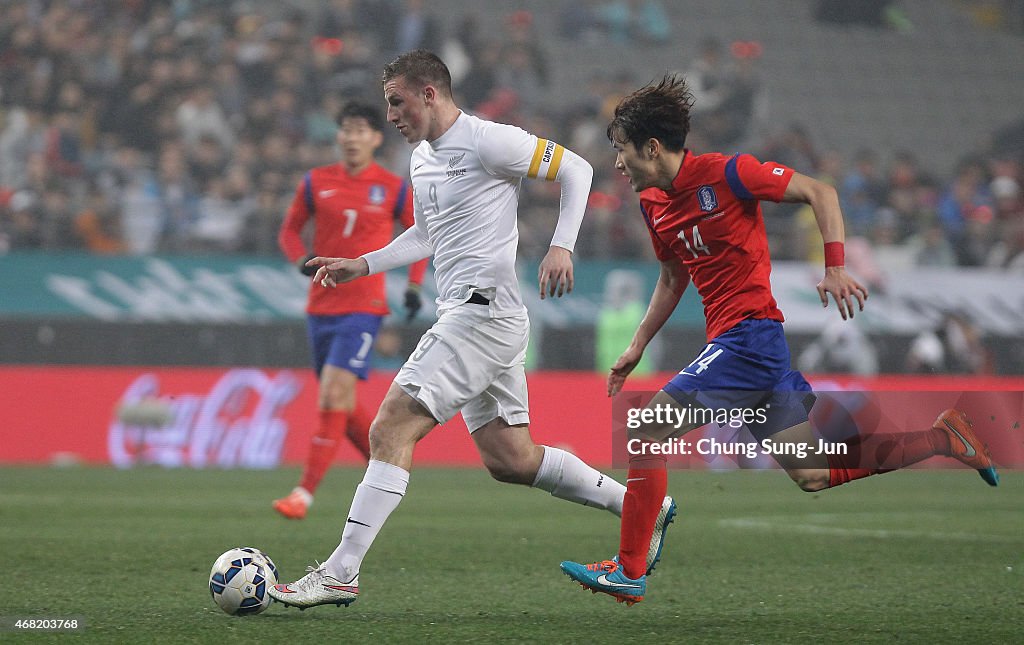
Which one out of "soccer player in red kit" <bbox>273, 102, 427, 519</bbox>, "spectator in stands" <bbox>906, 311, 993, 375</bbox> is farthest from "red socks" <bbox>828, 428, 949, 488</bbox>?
"spectator in stands" <bbox>906, 311, 993, 375</bbox>

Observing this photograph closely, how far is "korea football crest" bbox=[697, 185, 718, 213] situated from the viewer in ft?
17.3

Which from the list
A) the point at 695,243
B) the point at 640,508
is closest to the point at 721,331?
the point at 695,243

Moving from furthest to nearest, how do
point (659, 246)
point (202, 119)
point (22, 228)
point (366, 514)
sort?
point (202, 119) → point (22, 228) → point (659, 246) → point (366, 514)

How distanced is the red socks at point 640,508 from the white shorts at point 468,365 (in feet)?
1.87

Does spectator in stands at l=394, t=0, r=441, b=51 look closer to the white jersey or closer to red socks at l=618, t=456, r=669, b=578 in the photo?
the white jersey

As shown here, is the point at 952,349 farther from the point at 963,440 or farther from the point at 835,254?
the point at 835,254

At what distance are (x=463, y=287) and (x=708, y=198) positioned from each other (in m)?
0.97

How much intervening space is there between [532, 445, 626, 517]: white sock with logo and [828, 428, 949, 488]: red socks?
84 centimetres

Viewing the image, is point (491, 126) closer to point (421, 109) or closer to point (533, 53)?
point (421, 109)

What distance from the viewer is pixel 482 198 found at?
17.9 feet

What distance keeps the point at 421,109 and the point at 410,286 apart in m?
3.44

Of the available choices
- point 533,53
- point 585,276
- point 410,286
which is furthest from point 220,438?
point 533,53

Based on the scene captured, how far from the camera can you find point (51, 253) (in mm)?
14461

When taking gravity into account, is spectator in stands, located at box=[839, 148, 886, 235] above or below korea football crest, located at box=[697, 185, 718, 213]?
above
